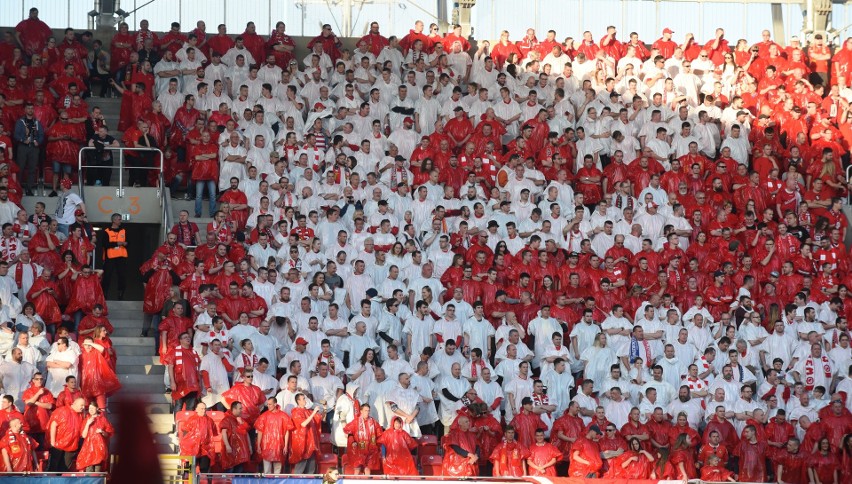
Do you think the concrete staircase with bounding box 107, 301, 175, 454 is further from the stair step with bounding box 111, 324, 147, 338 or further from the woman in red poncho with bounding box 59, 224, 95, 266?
the woman in red poncho with bounding box 59, 224, 95, 266

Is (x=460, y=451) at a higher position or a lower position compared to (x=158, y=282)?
lower

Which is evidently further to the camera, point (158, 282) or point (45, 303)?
point (158, 282)

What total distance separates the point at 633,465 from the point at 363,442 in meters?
3.65

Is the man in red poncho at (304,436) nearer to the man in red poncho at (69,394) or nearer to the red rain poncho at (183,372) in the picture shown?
the red rain poncho at (183,372)

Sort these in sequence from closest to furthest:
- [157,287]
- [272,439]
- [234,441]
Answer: [234,441] < [272,439] < [157,287]

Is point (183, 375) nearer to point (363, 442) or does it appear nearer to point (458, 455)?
point (363, 442)

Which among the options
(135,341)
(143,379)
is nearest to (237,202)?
(135,341)

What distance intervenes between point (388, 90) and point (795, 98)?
26.2ft

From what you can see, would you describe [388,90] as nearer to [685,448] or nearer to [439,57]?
[439,57]

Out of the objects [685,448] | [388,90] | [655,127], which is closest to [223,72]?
[388,90]

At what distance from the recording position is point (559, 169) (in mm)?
23047

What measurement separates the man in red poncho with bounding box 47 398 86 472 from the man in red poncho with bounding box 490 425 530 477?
17.8 ft

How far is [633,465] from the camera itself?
17500 millimetres

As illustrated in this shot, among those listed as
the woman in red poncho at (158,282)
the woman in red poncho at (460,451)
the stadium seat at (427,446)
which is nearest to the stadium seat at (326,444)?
the stadium seat at (427,446)
